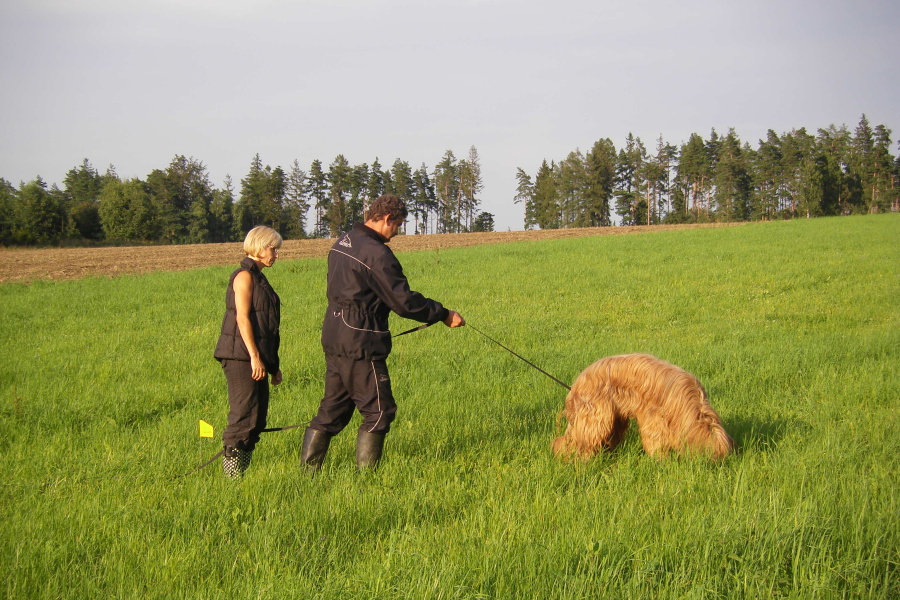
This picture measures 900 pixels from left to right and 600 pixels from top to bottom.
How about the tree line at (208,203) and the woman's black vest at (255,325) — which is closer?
the woman's black vest at (255,325)

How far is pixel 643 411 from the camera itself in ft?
14.3

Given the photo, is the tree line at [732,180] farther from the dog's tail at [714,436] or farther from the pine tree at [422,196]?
the dog's tail at [714,436]

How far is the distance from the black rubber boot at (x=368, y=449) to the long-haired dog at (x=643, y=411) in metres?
1.42

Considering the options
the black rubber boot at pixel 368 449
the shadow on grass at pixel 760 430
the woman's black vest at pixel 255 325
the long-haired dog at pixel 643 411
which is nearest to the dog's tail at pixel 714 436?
the long-haired dog at pixel 643 411

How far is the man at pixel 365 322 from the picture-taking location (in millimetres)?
4238

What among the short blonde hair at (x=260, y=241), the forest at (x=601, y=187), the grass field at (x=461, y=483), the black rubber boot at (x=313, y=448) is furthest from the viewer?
the forest at (x=601, y=187)

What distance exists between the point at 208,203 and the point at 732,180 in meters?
73.8

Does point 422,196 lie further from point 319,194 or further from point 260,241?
point 260,241

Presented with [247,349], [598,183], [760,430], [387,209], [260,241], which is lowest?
[760,430]

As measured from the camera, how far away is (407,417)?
19.8 ft

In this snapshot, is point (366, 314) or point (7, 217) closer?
point (366, 314)

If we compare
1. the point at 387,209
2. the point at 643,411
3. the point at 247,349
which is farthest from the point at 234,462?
the point at 643,411

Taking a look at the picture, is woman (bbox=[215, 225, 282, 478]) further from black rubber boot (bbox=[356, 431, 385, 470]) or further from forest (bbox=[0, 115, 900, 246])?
forest (bbox=[0, 115, 900, 246])

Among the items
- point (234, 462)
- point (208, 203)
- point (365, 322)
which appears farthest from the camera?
point (208, 203)
